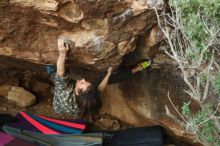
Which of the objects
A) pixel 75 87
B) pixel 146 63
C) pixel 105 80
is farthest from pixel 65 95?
pixel 146 63

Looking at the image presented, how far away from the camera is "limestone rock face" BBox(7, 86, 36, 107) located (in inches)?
205

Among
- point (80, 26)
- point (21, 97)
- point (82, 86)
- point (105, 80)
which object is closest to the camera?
point (80, 26)

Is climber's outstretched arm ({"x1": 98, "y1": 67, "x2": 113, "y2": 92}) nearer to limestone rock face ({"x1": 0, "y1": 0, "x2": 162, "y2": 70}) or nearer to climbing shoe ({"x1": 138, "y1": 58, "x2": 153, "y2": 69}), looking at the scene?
limestone rock face ({"x1": 0, "y1": 0, "x2": 162, "y2": 70})

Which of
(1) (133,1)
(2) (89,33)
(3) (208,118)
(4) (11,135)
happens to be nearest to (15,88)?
(4) (11,135)

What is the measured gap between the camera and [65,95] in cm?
378

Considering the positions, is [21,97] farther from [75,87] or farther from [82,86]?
[82,86]

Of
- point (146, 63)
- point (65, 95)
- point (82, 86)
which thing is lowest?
point (65, 95)

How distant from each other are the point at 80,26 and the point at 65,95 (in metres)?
0.70

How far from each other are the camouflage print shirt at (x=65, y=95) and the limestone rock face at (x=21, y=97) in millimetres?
1389

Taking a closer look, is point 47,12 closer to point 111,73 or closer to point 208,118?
point 111,73

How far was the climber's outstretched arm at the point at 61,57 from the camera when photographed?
348 centimetres

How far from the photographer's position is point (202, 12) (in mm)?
2906

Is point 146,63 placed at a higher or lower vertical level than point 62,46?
lower

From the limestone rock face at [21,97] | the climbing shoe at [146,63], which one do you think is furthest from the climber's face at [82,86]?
the limestone rock face at [21,97]
